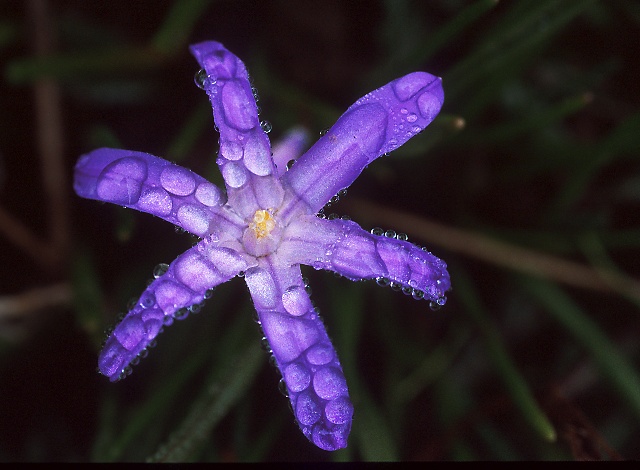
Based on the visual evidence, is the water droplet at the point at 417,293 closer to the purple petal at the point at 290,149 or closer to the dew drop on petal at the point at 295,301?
the dew drop on petal at the point at 295,301

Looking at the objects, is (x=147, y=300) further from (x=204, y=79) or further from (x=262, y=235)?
(x=204, y=79)

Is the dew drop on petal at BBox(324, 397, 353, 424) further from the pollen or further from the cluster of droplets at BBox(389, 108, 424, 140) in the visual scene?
the cluster of droplets at BBox(389, 108, 424, 140)

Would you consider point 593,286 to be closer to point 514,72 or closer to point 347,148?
point 514,72

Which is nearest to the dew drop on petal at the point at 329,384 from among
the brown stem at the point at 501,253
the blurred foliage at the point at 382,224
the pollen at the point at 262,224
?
the pollen at the point at 262,224

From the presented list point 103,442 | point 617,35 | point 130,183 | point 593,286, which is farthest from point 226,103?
point 617,35

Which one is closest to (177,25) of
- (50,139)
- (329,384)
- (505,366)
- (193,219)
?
(50,139)

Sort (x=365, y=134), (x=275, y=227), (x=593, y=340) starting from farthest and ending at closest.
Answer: (x=593, y=340)
(x=275, y=227)
(x=365, y=134)
